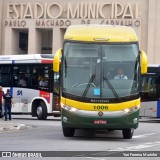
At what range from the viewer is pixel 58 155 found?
14.0 meters

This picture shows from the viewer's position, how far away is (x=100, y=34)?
62.8ft

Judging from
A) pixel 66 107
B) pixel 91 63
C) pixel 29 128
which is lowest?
pixel 29 128

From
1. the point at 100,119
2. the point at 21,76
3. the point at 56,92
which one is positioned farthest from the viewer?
the point at 21,76

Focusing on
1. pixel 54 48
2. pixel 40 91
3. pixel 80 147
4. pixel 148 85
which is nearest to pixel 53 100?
pixel 40 91

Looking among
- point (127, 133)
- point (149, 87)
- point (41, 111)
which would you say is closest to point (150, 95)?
point (149, 87)

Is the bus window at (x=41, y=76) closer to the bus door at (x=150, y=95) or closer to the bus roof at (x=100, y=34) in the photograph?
the bus door at (x=150, y=95)

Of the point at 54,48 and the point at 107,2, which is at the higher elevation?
the point at 107,2

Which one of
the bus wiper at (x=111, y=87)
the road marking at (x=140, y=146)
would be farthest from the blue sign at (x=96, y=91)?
the road marking at (x=140, y=146)

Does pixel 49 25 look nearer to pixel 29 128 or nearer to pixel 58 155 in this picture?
pixel 29 128

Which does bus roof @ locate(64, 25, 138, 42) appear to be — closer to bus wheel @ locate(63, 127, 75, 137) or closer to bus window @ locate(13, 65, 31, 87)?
bus wheel @ locate(63, 127, 75, 137)

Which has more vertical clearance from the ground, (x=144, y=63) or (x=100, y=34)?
(x=100, y=34)

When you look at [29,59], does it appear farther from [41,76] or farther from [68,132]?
[68,132]

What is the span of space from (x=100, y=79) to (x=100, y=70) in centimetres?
30

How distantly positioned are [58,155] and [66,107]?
4.58m
